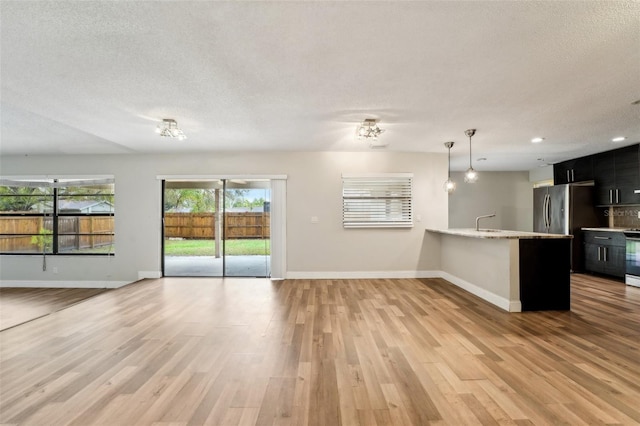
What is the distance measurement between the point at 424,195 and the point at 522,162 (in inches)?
127

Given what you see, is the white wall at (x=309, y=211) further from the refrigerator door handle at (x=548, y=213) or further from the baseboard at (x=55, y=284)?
the refrigerator door handle at (x=548, y=213)

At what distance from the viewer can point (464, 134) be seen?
444cm

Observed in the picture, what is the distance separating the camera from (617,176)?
5.48m

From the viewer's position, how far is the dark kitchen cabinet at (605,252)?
16.9 ft

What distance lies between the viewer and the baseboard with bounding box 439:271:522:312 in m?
3.58

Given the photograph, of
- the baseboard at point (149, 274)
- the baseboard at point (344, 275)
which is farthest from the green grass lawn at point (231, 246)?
the baseboard at point (344, 275)

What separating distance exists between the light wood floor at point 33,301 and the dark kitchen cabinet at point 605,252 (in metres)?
9.43

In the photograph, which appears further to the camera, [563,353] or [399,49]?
[563,353]

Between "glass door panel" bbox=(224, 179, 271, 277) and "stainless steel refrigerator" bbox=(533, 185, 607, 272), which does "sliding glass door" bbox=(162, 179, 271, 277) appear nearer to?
"glass door panel" bbox=(224, 179, 271, 277)

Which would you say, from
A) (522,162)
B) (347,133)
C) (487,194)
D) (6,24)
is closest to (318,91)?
(347,133)

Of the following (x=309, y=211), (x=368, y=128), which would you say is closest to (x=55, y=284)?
(x=309, y=211)

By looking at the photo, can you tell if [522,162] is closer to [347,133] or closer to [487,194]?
[487,194]

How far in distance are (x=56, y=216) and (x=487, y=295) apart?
836 cm

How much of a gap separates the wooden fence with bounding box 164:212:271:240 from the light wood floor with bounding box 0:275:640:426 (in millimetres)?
1976
